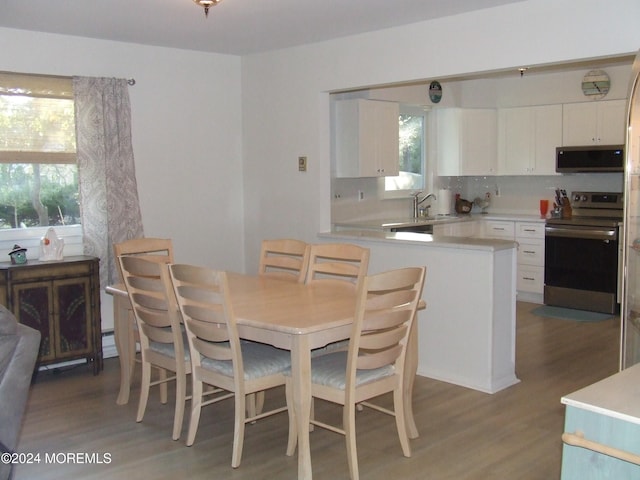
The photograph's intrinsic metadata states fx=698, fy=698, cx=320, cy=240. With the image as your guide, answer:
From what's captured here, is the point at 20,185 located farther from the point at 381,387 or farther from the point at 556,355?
the point at 556,355

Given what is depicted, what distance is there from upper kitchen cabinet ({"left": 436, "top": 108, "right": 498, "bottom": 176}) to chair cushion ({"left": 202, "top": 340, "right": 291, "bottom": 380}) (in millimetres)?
4382

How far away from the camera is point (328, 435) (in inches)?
150

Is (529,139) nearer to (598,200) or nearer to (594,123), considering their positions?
(594,123)

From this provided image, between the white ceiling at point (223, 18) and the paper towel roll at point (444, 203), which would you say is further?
the paper towel roll at point (444, 203)

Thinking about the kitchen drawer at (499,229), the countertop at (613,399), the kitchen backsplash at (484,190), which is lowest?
the countertop at (613,399)

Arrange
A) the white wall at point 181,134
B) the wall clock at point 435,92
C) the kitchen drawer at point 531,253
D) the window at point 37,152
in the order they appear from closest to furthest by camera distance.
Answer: the window at point 37,152 < the white wall at point 181,134 < the wall clock at point 435,92 < the kitchen drawer at point 531,253

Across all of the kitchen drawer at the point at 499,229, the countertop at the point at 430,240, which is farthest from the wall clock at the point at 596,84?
the countertop at the point at 430,240

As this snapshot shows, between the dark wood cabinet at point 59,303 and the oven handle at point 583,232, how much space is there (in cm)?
440

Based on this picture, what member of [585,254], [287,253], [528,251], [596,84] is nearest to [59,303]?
[287,253]

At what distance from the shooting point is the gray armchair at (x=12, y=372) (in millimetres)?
2664

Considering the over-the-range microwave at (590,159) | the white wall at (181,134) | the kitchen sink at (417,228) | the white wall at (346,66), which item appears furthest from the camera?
the over-the-range microwave at (590,159)

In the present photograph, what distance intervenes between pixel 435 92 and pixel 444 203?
A: 1.30 m

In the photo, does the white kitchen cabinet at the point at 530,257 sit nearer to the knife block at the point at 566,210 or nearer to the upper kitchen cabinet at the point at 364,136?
the knife block at the point at 566,210

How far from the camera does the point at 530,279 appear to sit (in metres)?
7.26
